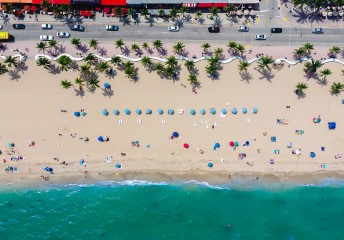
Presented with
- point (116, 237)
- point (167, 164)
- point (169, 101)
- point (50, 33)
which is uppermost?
point (50, 33)

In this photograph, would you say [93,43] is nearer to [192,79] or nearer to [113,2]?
[113,2]

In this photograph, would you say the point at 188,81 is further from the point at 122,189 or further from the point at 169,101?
the point at 122,189

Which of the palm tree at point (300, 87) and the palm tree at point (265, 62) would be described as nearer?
the palm tree at point (265, 62)

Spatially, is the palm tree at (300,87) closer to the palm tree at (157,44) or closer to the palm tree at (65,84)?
the palm tree at (157,44)

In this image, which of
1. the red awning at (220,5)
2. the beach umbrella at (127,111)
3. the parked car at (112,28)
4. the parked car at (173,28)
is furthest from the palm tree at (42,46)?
the red awning at (220,5)

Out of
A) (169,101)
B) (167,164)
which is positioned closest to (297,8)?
(169,101)

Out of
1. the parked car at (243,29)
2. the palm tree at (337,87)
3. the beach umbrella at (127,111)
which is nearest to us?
the palm tree at (337,87)

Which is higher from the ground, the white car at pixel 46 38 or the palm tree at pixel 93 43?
the white car at pixel 46 38
